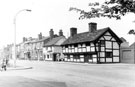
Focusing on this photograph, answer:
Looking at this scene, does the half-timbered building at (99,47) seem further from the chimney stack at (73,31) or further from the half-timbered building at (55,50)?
the half-timbered building at (55,50)

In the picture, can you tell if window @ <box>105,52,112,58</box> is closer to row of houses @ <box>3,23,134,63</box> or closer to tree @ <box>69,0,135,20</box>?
row of houses @ <box>3,23,134,63</box>

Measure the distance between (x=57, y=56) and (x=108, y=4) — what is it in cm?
6127

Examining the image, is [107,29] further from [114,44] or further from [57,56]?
[57,56]

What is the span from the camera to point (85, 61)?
45.0 m

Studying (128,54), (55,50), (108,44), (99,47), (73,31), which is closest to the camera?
(128,54)

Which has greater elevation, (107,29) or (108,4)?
(107,29)

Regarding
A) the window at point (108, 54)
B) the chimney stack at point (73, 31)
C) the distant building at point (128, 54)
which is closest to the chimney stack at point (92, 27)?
the window at point (108, 54)

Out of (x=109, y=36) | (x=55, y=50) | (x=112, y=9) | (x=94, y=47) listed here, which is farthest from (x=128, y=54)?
(x=112, y=9)

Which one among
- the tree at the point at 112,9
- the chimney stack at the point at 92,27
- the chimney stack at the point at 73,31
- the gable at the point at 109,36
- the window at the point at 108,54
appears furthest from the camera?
the chimney stack at the point at 73,31

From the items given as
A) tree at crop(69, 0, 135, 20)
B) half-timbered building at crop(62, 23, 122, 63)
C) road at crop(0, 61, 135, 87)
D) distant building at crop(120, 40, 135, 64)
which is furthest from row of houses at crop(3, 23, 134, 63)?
tree at crop(69, 0, 135, 20)

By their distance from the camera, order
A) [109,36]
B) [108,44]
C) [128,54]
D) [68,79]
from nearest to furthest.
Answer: [68,79] → [128,54] → [108,44] → [109,36]

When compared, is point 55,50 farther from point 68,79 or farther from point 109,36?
point 68,79

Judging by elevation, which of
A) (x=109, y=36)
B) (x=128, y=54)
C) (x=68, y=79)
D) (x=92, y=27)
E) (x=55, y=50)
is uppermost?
(x=92, y=27)

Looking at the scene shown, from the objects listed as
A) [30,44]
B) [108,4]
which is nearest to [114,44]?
[108,4]
